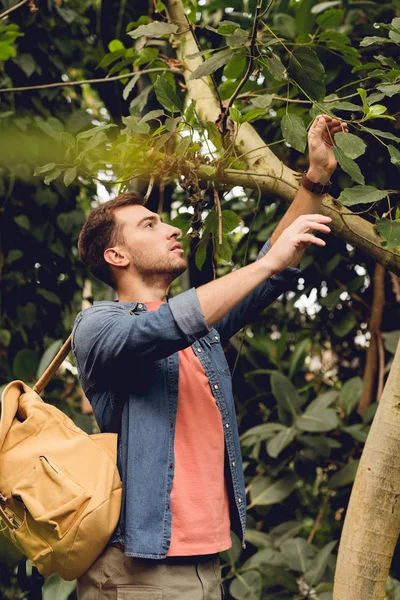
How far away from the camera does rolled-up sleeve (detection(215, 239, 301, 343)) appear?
1.74 m

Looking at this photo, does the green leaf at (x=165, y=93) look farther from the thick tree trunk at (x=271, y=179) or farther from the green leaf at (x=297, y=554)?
the green leaf at (x=297, y=554)

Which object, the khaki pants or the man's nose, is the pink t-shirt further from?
the man's nose

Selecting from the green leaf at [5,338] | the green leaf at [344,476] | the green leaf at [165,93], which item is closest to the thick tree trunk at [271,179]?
the green leaf at [165,93]

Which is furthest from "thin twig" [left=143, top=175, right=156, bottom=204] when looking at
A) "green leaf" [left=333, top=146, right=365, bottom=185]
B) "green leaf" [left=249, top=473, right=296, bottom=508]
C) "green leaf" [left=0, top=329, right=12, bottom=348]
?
Result: "green leaf" [left=0, top=329, right=12, bottom=348]

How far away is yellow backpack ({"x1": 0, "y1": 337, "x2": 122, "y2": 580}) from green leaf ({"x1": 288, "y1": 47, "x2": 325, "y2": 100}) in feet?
2.68

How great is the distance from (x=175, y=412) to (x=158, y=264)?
35cm

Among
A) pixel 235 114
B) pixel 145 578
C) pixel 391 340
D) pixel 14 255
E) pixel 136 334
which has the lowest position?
pixel 391 340

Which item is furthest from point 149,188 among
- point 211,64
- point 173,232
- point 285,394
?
point 285,394

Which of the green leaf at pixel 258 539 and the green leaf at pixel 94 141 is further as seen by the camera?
the green leaf at pixel 258 539

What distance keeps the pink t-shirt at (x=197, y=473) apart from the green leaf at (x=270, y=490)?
3.21 ft

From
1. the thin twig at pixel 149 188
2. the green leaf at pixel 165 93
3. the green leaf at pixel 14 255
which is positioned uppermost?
the green leaf at pixel 165 93

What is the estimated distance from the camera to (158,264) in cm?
176

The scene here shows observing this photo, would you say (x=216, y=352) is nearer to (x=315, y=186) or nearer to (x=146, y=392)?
(x=146, y=392)

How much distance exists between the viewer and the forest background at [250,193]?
176 centimetres
